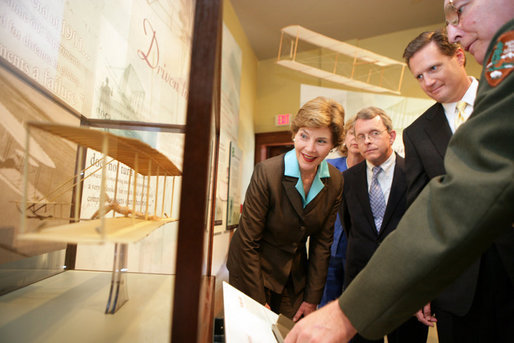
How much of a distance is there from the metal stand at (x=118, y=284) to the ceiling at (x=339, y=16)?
346 centimetres

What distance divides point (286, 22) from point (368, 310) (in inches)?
146

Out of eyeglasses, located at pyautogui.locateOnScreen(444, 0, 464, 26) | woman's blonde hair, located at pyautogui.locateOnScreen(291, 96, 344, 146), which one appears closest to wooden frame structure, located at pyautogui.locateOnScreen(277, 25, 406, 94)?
woman's blonde hair, located at pyautogui.locateOnScreen(291, 96, 344, 146)

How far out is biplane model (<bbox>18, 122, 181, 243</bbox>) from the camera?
28 cm

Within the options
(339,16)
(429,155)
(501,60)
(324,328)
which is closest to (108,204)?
(324,328)

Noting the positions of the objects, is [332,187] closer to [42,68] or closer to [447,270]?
[447,270]

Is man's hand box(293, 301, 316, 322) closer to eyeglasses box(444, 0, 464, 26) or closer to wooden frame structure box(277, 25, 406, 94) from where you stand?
eyeglasses box(444, 0, 464, 26)

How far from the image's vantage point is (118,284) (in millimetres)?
426

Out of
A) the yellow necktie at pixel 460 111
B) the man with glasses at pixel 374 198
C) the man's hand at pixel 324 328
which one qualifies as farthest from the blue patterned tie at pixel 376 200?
the man's hand at pixel 324 328

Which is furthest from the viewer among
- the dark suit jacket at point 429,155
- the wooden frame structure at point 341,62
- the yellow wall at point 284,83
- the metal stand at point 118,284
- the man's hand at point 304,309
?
the yellow wall at point 284,83

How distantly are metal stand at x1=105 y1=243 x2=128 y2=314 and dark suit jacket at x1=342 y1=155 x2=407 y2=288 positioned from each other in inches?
52.1

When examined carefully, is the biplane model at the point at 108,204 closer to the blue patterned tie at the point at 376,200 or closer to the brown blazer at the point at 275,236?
the brown blazer at the point at 275,236

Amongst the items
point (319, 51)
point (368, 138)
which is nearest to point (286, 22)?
point (319, 51)

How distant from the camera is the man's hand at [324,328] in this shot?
52cm

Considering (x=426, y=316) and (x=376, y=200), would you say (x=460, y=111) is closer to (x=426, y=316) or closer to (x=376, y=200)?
(x=376, y=200)
